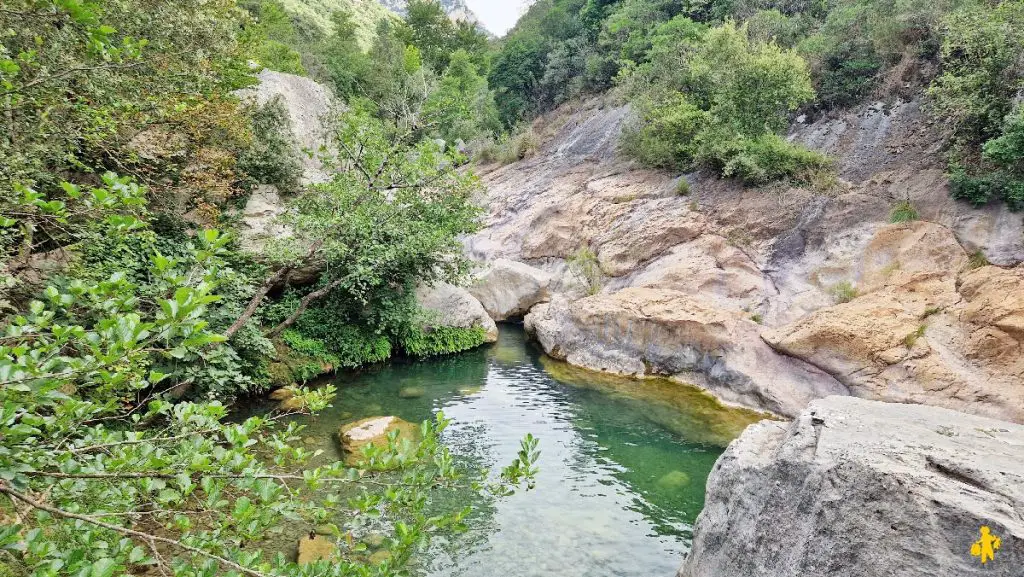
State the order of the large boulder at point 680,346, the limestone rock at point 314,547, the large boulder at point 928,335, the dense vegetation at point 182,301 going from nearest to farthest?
the dense vegetation at point 182,301 → the limestone rock at point 314,547 → the large boulder at point 928,335 → the large boulder at point 680,346

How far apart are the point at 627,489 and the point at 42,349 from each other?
845 centimetres

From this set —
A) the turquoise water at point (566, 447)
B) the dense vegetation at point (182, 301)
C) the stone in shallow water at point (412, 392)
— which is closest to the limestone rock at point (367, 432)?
the turquoise water at point (566, 447)

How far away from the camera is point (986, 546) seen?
11.9ft

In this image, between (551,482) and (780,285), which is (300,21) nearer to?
(780,285)

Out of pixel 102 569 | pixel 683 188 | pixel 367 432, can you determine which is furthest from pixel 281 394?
pixel 683 188

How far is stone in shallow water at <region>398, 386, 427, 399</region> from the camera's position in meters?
13.0

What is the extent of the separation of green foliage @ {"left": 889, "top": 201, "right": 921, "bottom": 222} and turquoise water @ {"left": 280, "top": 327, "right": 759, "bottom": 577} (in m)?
8.12

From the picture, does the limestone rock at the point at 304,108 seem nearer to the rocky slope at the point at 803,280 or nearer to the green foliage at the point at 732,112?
the rocky slope at the point at 803,280

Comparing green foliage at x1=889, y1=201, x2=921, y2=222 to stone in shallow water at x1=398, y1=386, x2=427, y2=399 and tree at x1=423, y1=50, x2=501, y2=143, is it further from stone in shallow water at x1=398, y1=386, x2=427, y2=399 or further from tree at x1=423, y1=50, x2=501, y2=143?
→ tree at x1=423, y1=50, x2=501, y2=143

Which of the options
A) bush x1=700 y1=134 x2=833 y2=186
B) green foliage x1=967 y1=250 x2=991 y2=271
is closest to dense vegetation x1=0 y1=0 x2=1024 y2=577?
bush x1=700 y1=134 x2=833 y2=186

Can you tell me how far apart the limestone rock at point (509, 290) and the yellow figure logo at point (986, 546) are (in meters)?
17.3

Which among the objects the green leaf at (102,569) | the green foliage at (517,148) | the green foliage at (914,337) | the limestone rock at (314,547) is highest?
the green foliage at (517,148)

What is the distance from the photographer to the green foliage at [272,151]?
13977 mm

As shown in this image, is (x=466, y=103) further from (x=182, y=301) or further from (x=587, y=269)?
(x=182, y=301)
